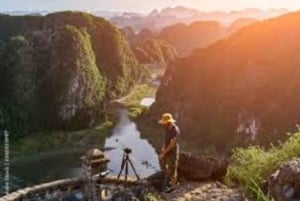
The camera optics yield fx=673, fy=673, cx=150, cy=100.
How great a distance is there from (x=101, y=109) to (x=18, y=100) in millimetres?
11366

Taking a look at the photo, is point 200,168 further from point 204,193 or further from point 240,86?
point 240,86

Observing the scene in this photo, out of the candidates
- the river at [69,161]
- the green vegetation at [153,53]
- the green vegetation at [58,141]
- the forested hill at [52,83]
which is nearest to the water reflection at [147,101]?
the forested hill at [52,83]

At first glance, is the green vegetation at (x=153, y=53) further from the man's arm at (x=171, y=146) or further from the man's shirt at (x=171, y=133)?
the man's shirt at (x=171, y=133)

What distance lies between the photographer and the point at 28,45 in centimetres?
9275

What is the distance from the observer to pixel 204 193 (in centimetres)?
1430

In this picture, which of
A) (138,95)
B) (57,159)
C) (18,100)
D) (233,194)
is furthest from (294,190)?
(138,95)

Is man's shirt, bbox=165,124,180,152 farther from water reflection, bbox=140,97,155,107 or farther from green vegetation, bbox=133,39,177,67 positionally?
green vegetation, bbox=133,39,177,67

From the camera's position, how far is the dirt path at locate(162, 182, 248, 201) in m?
13.6

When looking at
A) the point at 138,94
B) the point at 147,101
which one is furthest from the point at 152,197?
the point at 138,94

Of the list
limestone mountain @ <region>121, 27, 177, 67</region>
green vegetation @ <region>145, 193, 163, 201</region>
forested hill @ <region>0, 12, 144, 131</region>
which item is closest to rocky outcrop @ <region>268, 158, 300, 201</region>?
green vegetation @ <region>145, 193, 163, 201</region>

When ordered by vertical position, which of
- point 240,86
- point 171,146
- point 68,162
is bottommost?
point 68,162

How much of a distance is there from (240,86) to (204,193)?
2655 inches

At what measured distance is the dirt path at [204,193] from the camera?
13578 millimetres

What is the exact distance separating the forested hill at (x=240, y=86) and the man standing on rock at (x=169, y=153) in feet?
171
